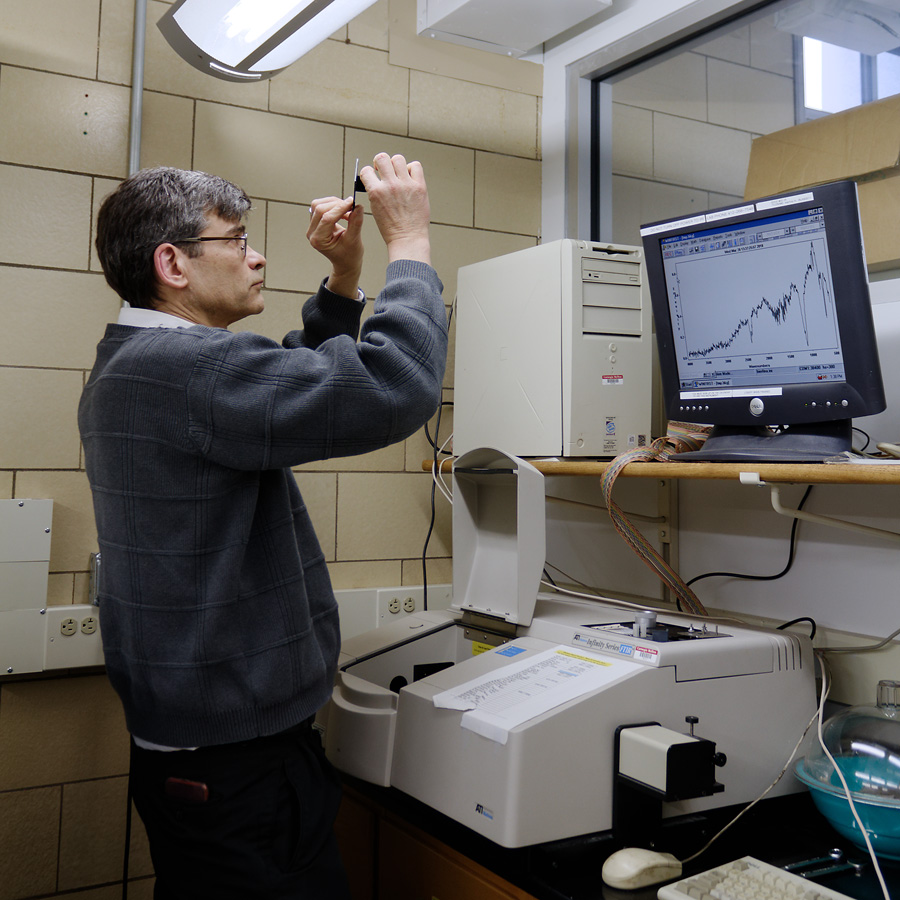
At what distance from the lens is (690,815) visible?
1246mm

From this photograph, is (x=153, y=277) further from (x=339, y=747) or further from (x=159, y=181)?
(x=339, y=747)

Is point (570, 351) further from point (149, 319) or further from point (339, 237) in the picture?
point (149, 319)

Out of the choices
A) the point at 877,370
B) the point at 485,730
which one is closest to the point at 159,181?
the point at 485,730

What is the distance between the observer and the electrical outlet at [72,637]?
1.79m

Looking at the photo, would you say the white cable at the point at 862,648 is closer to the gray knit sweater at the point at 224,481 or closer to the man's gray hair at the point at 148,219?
the gray knit sweater at the point at 224,481

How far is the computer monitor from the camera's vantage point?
1296mm

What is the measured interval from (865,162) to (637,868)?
1262 millimetres

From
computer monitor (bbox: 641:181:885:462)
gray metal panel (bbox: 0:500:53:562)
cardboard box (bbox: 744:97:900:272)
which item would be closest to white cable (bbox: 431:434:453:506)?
computer monitor (bbox: 641:181:885:462)

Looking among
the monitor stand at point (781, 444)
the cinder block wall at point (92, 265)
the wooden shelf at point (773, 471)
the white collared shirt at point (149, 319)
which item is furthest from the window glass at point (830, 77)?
the white collared shirt at point (149, 319)

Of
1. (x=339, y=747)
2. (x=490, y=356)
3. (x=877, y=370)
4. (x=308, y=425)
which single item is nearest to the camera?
(x=308, y=425)

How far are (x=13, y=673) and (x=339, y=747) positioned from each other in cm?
78

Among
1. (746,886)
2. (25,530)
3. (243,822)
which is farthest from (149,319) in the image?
(746,886)

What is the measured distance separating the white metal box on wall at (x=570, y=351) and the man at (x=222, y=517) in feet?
1.95

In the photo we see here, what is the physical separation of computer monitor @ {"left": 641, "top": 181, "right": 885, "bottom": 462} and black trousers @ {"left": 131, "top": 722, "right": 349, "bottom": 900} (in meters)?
0.80
